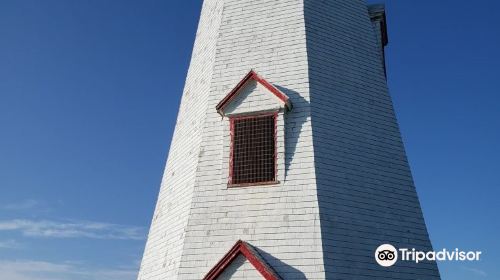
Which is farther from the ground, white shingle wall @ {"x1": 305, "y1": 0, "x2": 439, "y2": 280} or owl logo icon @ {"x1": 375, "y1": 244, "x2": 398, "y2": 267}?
white shingle wall @ {"x1": 305, "y1": 0, "x2": 439, "y2": 280}

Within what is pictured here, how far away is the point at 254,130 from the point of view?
11977 millimetres

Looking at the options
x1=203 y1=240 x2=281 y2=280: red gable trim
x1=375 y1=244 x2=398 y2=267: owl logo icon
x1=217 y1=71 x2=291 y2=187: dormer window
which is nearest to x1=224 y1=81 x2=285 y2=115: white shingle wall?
x1=217 y1=71 x2=291 y2=187: dormer window

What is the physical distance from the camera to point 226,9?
14062mm

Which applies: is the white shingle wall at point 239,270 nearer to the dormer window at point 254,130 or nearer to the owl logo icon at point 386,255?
the dormer window at point 254,130

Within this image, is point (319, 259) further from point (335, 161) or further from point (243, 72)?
point (243, 72)

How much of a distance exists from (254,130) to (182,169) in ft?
7.30

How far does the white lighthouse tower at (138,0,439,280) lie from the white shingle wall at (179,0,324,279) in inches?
1.0

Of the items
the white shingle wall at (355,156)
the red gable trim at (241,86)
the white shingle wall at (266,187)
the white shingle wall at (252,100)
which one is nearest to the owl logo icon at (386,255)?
the white shingle wall at (355,156)

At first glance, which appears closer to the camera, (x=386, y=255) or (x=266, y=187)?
(x=386, y=255)

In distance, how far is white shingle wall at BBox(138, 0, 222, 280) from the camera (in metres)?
11.6

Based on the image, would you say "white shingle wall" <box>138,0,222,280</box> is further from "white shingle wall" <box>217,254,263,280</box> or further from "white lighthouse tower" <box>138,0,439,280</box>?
"white shingle wall" <box>217,254,263,280</box>

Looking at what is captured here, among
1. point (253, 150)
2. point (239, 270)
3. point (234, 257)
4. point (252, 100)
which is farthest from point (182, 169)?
point (239, 270)

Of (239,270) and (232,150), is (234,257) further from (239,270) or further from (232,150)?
(232,150)

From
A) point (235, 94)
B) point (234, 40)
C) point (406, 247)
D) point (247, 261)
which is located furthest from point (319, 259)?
point (234, 40)
